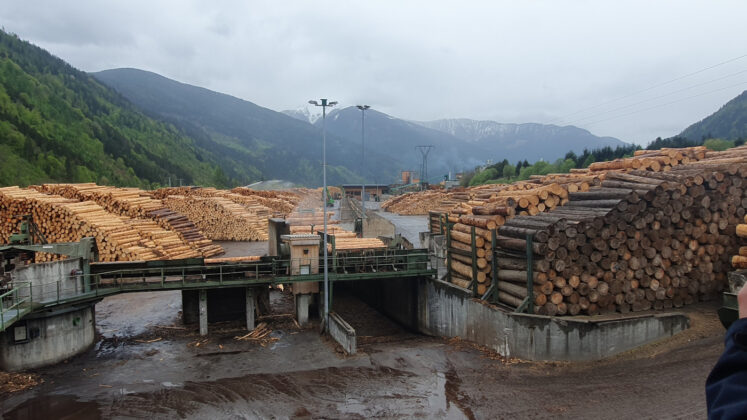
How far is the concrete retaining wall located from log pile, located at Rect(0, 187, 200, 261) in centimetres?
1389

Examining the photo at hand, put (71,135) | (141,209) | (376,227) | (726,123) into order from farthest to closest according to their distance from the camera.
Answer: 1. (726,123)
2. (71,135)
3. (376,227)
4. (141,209)

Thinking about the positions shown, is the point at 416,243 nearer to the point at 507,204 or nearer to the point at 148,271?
the point at 507,204

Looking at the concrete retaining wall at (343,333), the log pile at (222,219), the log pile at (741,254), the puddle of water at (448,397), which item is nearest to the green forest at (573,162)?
the log pile at (222,219)

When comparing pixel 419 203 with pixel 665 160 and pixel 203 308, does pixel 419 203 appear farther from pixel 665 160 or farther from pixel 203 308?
pixel 203 308

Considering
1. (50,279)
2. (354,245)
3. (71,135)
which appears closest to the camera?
(50,279)

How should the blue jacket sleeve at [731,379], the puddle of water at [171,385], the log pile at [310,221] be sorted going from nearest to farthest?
the blue jacket sleeve at [731,379] < the puddle of water at [171,385] < the log pile at [310,221]

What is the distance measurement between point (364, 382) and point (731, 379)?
12.8 metres

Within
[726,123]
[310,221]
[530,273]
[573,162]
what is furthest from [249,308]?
[726,123]

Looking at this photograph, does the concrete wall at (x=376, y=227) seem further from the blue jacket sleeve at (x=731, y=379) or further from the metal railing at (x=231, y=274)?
the blue jacket sleeve at (x=731, y=379)

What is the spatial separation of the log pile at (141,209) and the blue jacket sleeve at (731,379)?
3247cm

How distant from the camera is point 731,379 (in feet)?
4.73

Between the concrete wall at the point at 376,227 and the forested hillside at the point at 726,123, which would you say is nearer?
the concrete wall at the point at 376,227

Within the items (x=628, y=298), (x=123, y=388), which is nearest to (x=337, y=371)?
(x=123, y=388)

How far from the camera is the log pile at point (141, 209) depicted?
32938 mm
